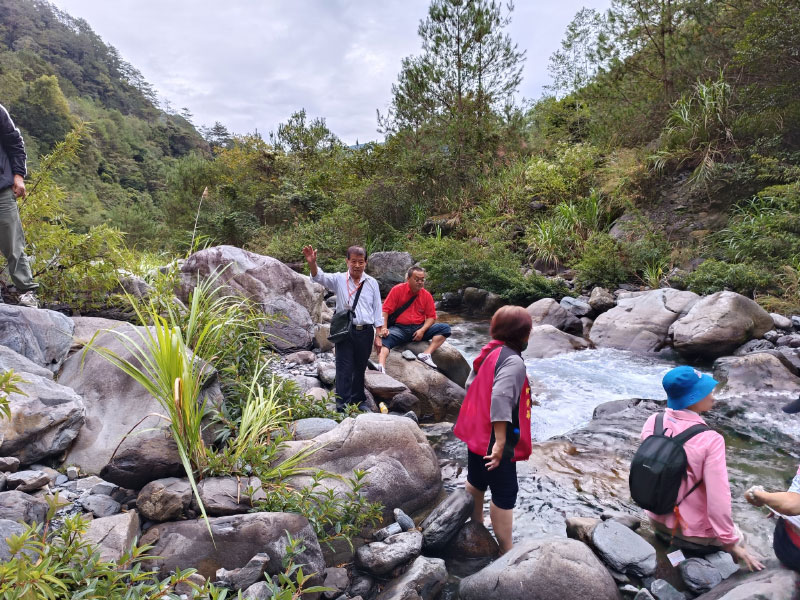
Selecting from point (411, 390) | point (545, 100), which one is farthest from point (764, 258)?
point (545, 100)

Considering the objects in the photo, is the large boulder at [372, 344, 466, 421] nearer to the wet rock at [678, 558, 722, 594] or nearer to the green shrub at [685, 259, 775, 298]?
the wet rock at [678, 558, 722, 594]

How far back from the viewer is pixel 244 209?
1977 cm

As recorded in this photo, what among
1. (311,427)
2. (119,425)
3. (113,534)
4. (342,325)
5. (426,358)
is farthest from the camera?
(426,358)

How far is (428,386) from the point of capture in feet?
18.6

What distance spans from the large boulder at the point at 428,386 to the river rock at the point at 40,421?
3.38 metres

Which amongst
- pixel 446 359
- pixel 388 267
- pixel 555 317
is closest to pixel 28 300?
pixel 446 359

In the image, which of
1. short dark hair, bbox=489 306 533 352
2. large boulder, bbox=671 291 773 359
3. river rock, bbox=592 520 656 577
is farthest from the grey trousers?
large boulder, bbox=671 291 773 359

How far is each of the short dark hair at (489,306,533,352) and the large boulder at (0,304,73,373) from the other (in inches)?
126

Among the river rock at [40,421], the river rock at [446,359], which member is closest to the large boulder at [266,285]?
the river rock at [446,359]

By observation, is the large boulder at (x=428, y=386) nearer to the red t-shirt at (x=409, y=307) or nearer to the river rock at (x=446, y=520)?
the red t-shirt at (x=409, y=307)

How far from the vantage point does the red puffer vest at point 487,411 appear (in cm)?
294

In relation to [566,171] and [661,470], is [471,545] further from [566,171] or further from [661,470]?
[566,171]

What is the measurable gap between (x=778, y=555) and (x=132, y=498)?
345 centimetres

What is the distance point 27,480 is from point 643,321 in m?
8.76
